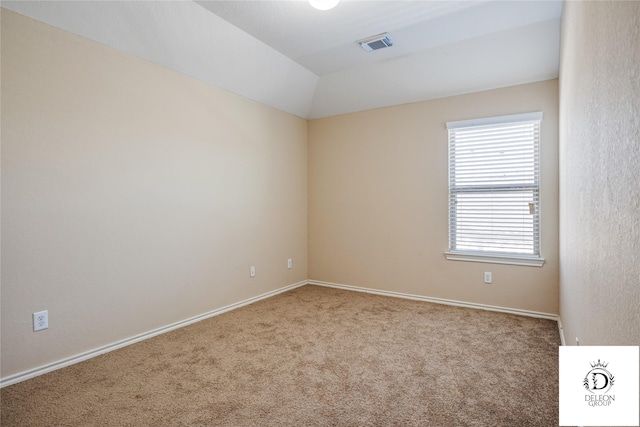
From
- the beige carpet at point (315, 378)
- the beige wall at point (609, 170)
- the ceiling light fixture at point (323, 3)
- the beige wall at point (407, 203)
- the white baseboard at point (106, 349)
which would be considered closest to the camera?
the beige wall at point (609, 170)

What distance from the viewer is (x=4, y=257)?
7.11 ft

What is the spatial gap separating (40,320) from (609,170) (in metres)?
3.24

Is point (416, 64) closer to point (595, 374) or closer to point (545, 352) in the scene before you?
point (545, 352)

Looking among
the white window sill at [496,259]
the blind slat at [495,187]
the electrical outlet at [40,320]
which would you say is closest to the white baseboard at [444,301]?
the white window sill at [496,259]

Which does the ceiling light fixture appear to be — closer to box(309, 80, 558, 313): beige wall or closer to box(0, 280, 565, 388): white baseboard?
box(309, 80, 558, 313): beige wall

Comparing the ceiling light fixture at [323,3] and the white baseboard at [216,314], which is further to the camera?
the ceiling light fixture at [323,3]

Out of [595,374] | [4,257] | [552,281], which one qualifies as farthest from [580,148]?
[4,257]

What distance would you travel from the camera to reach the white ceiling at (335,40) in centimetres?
268

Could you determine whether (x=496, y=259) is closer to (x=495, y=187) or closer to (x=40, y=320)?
(x=495, y=187)

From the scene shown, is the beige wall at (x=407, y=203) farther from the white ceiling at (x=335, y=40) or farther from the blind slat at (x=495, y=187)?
the white ceiling at (x=335, y=40)

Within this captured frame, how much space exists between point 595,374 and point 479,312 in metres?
2.91

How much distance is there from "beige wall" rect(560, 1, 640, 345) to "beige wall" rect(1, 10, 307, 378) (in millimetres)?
3081

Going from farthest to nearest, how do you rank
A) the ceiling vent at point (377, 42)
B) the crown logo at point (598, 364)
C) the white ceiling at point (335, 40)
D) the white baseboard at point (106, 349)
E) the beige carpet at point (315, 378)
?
the ceiling vent at point (377, 42)
the white ceiling at point (335, 40)
the white baseboard at point (106, 349)
the beige carpet at point (315, 378)
the crown logo at point (598, 364)

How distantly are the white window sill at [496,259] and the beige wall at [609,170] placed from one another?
2003 mm
